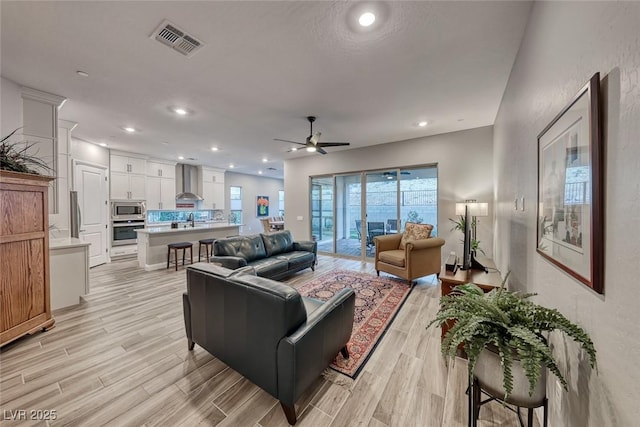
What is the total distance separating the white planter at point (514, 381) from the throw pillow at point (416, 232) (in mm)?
3286

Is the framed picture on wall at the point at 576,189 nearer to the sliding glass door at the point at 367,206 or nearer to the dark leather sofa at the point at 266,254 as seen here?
the dark leather sofa at the point at 266,254

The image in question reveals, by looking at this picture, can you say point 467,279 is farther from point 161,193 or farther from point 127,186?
point 161,193

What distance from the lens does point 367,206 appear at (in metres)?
5.91

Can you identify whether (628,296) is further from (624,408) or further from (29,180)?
(29,180)

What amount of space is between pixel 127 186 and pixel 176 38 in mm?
5724

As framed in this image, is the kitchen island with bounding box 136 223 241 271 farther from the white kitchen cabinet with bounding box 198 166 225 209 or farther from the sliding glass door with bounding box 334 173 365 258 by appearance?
the sliding glass door with bounding box 334 173 365 258

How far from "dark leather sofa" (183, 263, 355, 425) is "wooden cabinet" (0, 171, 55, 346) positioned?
1805 mm

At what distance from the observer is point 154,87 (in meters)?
2.88

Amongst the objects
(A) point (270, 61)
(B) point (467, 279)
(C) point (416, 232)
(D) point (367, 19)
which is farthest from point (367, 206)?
(D) point (367, 19)

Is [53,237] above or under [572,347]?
above

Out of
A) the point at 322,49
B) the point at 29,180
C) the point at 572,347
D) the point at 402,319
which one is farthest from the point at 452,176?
the point at 29,180

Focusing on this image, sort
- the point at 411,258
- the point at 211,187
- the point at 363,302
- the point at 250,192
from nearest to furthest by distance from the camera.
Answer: the point at 363,302, the point at 411,258, the point at 211,187, the point at 250,192

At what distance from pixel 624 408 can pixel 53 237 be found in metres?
5.96

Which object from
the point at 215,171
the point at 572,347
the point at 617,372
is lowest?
the point at 572,347
